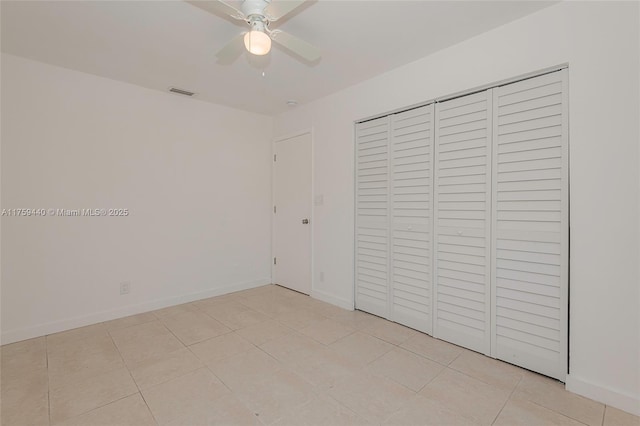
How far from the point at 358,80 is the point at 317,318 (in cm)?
254

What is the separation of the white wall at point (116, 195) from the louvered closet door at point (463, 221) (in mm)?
2635

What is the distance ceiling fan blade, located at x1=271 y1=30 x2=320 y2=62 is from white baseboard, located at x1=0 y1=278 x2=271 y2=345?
10.0ft

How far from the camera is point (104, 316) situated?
3.03 metres

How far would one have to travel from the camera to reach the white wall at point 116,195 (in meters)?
2.63

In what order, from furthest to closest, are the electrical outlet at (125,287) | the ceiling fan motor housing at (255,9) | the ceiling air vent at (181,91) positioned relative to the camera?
1. the ceiling air vent at (181,91)
2. the electrical outlet at (125,287)
3. the ceiling fan motor housing at (255,9)

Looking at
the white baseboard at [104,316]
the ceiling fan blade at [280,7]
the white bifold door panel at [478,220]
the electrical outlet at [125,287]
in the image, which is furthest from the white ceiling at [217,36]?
the white baseboard at [104,316]

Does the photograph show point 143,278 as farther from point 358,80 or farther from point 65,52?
point 358,80

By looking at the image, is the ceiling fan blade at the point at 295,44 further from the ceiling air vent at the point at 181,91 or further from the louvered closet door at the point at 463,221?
the ceiling air vent at the point at 181,91

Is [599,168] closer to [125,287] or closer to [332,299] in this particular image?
[332,299]

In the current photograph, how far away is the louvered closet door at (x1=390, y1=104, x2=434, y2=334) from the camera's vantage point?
8.75ft

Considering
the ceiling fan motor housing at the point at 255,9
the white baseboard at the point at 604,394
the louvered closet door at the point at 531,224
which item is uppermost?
the ceiling fan motor housing at the point at 255,9

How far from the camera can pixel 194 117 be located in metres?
3.65

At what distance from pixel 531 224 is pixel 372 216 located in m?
1.41

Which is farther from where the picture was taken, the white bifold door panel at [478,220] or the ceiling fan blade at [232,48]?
the white bifold door panel at [478,220]
